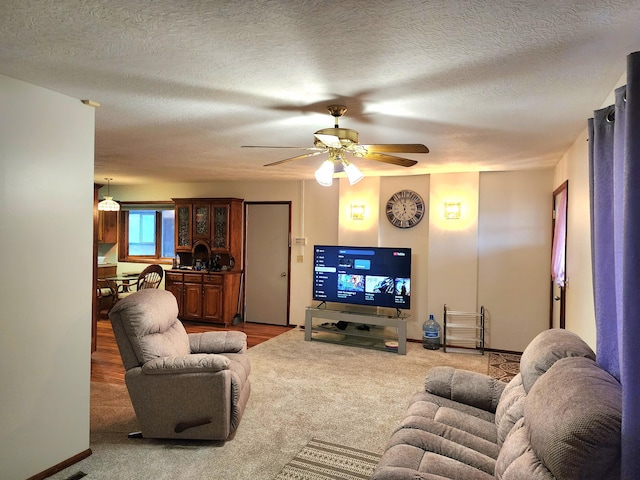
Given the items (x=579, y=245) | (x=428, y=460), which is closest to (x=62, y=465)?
(x=428, y=460)

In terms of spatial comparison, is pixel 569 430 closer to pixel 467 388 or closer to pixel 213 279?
pixel 467 388

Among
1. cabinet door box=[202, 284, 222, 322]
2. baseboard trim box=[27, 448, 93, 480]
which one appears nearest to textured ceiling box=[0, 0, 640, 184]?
baseboard trim box=[27, 448, 93, 480]

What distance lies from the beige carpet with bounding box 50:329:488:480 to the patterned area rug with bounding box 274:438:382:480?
2.3 inches

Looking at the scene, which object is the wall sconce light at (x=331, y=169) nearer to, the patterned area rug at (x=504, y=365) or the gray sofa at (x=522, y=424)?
the gray sofa at (x=522, y=424)

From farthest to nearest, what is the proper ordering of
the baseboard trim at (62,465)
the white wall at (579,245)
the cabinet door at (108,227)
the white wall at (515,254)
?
the cabinet door at (108,227) → the white wall at (515,254) → the white wall at (579,245) → the baseboard trim at (62,465)

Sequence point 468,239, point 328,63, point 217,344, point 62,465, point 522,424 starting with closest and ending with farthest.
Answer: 1. point 522,424
2. point 328,63
3. point 62,465
4. point 217,344
5. point 468,239

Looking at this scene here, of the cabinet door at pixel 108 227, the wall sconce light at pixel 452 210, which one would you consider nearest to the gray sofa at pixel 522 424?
the wall sconce light at pixel 452 210

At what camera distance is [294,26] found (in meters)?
1.74

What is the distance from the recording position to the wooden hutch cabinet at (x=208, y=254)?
6.93 meters

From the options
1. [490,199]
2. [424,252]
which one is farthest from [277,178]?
[490,199]

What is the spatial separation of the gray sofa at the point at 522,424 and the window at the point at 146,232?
6349 millimetres

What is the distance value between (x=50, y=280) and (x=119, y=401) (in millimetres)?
1627

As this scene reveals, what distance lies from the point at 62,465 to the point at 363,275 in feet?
13.4

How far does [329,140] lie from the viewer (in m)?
2.69
